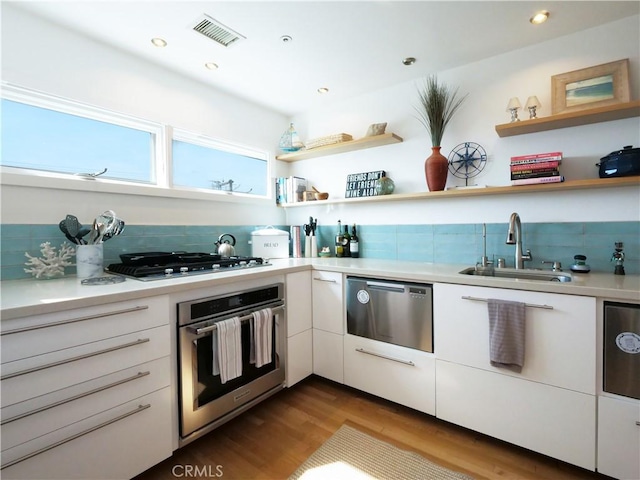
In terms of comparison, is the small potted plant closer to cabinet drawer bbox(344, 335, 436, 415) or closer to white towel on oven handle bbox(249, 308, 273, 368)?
cabinet drawer bbox(344, 335, 436, 415)

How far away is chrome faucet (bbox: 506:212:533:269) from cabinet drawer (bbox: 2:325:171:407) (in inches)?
80.6

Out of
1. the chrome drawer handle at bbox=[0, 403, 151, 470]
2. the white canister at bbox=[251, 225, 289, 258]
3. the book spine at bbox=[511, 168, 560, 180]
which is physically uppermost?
the book spine at bbox=[511, 168, 560, 180]

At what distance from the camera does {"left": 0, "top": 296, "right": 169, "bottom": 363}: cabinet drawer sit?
103cm

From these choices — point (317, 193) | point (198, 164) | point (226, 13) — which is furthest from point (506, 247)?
point (198, 164)

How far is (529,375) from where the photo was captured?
1.46 m

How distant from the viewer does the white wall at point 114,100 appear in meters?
1.61

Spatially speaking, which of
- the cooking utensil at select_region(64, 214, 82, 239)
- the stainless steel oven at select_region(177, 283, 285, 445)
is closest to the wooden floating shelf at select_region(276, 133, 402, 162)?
the stainless steel oven at select_region(177, 283, 285, 445)

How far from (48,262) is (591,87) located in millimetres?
3260

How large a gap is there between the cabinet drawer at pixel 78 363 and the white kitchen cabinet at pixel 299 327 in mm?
854

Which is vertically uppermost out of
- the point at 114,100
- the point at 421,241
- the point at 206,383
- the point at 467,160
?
the point at 114,100

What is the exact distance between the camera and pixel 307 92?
104 inches

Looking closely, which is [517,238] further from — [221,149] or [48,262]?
[48,262]

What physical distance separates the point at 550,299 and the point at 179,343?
1821 millimetres

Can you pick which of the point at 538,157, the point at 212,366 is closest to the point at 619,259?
the point at 538,157
